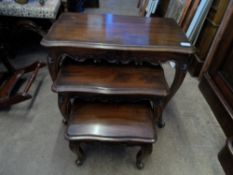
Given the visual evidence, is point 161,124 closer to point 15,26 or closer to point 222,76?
point 222,76

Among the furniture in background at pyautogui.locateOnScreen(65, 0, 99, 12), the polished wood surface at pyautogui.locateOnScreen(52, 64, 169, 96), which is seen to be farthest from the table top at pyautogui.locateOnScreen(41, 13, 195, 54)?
the furniture in background at pyautogui.locateOnScreen(65, 0, 99, 12)

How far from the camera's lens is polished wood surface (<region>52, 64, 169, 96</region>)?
1.10 metres

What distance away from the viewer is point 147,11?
3150 millimetres

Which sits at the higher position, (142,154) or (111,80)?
(111,80)

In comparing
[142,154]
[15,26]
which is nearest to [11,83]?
[15,26]

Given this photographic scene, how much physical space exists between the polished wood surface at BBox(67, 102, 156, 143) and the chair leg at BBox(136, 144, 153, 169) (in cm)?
9

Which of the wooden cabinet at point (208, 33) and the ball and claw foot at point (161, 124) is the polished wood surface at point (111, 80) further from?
the wooden cabinet at point (208, 33)

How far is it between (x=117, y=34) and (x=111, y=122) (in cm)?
62

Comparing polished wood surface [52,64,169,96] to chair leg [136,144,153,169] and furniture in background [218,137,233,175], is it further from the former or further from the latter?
furniture in background [218,137,233,175]

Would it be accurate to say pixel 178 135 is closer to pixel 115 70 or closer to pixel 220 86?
pixel 220 86

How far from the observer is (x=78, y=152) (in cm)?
117

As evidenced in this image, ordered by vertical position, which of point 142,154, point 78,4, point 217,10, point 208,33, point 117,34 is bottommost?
point 142,154

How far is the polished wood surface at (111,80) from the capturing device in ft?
3.61

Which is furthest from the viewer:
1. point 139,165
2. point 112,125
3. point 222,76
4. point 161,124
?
point 222,76
